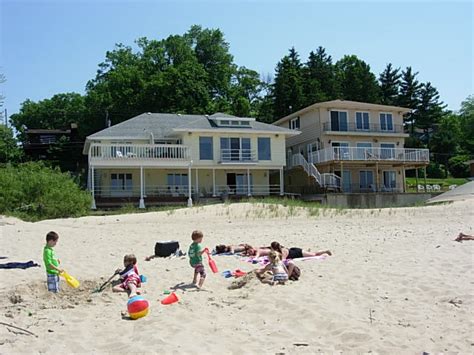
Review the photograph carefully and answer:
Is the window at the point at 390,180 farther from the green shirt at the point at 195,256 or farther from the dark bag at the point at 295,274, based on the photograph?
the green shirt at the point at 195,256

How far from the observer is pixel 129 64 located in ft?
201

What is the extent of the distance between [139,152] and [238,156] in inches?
274

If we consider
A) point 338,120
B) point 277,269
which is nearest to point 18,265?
point 277,269

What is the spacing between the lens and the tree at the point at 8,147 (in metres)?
27.5

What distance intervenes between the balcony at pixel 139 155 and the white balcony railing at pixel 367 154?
33.3 feet

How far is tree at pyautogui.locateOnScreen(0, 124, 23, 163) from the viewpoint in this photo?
27469mm

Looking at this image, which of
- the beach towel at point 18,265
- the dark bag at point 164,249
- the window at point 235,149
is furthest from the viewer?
the window at point 235,149

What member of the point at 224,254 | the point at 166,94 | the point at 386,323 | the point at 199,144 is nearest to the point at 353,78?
the point at 166,94

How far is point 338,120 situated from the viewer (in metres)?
41.0

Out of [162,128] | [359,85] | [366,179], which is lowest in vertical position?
[366,179]

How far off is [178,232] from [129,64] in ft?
159

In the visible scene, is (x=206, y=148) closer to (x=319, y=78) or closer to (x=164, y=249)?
(x=164, y=249)

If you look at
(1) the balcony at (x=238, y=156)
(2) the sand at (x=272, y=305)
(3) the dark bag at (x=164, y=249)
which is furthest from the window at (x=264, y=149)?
(3) the dark bag at (x=164, y=249)

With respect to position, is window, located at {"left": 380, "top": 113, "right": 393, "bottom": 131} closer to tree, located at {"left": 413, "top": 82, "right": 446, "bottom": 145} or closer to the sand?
tree, located at {"left": 413, "top": 82, "right": 446, "bottom": 145}
